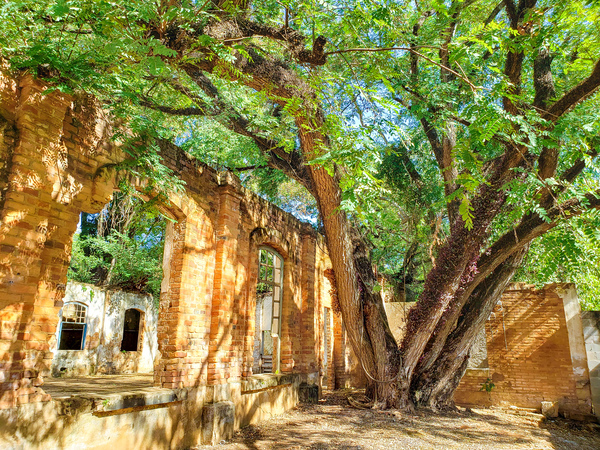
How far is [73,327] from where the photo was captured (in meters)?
12.8

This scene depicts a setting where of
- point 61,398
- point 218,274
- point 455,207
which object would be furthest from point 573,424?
point 61,398

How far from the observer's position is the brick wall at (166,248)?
160 inches

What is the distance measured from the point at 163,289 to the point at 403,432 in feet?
14.9

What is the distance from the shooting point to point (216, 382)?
669 centimetres

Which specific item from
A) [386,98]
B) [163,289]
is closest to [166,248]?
[163,289]

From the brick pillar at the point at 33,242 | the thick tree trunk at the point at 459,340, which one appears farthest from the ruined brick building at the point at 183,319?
the thick tree trunk at the point at 459,340

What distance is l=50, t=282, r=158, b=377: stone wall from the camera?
474 inches

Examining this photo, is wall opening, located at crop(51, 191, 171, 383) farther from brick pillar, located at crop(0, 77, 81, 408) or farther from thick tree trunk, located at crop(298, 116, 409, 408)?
brick pillar, located at crop(0, 77, 81, 408)

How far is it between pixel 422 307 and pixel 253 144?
5.21 metres

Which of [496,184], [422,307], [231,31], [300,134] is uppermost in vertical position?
[231,31]

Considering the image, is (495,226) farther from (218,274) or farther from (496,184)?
(218,274)

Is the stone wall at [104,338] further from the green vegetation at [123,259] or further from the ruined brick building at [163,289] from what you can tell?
the ruined brick building at [163,289]

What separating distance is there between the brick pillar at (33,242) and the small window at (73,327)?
9172 millimetres

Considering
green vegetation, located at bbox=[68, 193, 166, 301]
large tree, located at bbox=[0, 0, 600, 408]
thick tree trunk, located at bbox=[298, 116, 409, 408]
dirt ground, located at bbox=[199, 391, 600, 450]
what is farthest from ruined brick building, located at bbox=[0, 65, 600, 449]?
green vegetation, located at bbox=[68, 193, 166, 301]
